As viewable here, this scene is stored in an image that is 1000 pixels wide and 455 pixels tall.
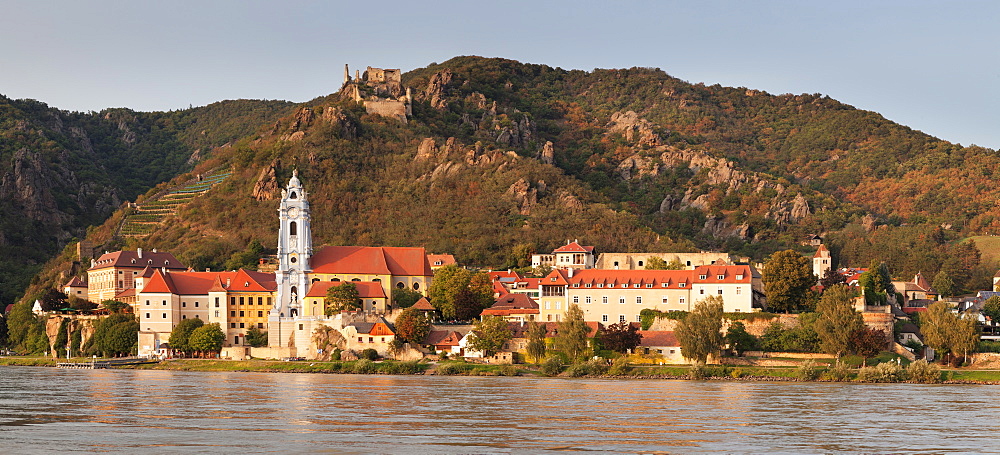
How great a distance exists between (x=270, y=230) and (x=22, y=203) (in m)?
55.2

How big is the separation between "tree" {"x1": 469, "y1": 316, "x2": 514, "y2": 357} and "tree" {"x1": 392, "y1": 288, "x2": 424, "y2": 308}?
13.7 meters

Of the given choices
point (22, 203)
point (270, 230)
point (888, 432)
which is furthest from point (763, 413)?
point (22, 203)

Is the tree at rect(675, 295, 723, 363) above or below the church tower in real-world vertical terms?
below

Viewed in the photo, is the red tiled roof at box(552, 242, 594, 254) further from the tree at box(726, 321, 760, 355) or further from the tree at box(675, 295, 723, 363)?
the tree at box(675, 295, 723, 363)

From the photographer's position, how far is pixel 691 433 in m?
44.1

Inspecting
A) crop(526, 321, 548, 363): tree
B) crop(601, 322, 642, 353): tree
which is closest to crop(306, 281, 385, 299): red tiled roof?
crop(526, 321, 548, 363): tree

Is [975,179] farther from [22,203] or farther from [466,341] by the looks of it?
[22,203]

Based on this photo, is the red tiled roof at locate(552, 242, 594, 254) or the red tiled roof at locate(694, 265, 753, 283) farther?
the red tiled roof at locate(552, 242, 594, 254)

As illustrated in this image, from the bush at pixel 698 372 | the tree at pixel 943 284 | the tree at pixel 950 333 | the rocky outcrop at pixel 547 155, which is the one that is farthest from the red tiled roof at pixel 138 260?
the tree at pixel 943 284

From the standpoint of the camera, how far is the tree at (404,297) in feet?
321

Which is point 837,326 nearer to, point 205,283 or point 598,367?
point 598,367

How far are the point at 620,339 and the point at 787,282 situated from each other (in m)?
14.6

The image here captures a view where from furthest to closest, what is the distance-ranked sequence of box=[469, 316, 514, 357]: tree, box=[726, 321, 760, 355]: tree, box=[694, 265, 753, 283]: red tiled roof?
box=[694, 265, 753, 283]: red tiled roof
box=[469, 316, 514, 357]: tree
box=[726, 321, 760, 355]: tree

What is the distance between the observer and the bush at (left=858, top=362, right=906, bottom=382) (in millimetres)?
72625
